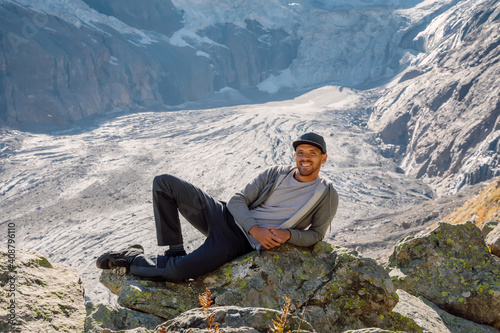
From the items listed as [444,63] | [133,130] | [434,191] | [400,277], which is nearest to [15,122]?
[133,130]

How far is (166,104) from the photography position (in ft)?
256

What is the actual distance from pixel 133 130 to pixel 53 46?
61.0 feet

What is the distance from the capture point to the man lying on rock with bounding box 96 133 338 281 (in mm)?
2953

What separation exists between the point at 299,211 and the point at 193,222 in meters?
0.84

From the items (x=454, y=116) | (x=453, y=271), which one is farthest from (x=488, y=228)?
(x=454, y=116)

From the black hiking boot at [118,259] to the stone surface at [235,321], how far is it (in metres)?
1.35

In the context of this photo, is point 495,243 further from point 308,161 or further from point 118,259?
A: point 118,259

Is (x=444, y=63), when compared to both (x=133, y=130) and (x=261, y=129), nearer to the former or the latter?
(x=261, y=129)

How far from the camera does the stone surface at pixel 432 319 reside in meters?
2.77

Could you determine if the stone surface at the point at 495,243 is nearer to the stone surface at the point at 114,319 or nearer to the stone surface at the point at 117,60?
the stone surface at the point at 114,319

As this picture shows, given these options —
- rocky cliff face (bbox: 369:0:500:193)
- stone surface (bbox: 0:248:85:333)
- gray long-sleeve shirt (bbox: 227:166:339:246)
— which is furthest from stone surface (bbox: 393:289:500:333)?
rocky cliff face (bbox: 369:0:500:193)

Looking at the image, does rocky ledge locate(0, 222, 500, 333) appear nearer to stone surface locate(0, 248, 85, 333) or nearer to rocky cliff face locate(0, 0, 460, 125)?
stone surface locate(0, 248, 85, 333)

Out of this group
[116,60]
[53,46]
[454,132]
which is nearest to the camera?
[454,132]

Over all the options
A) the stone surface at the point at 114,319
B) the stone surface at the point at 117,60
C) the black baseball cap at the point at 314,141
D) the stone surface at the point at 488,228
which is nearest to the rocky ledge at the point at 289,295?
the stone surface at the point at 114,319
